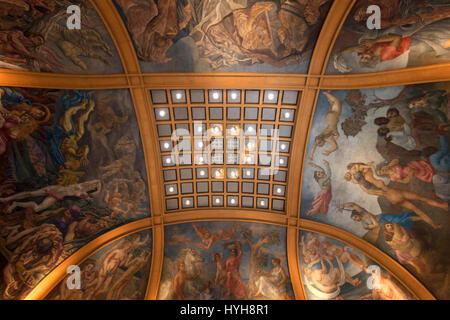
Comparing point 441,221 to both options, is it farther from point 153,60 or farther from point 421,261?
point 153,60

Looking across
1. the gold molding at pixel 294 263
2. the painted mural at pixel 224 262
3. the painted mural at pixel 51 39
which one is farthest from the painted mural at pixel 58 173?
the gold molding at pixel 294 263

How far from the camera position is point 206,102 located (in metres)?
15.3

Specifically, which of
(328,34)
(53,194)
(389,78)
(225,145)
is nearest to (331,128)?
(389,78)

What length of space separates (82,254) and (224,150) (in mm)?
8280

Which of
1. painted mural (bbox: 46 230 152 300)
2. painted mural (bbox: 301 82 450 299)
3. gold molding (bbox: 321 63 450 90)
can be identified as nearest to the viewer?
gold molding (bbox: 321 63 450 90)

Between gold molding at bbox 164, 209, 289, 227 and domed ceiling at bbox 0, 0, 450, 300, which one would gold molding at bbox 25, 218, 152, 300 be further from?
gold molding at bbox 164, 209, 289, 227

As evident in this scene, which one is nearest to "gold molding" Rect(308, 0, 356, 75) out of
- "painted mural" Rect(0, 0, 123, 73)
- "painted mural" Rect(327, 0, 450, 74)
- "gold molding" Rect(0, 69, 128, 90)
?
"painted mural" Rect(327, 0, 450, 74)

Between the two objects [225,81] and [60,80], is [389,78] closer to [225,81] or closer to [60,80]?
[225,81]

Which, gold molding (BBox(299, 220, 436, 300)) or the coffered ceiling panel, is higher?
the coffered ceiling panel

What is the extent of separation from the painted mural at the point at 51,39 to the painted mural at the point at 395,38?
364 inches

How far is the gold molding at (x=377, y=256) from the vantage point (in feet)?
44.9

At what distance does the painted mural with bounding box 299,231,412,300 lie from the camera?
14945 mm

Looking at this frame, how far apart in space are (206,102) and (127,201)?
621cm

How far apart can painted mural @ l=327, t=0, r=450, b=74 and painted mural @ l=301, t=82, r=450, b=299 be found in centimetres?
101
